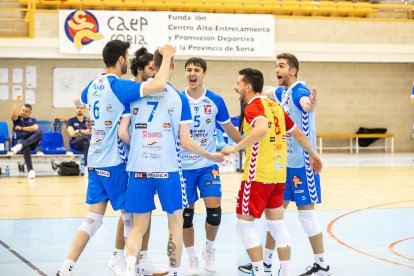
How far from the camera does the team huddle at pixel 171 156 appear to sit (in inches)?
221

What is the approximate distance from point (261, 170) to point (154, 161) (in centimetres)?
89

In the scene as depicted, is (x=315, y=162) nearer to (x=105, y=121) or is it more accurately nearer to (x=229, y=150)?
(x=229, y=150)

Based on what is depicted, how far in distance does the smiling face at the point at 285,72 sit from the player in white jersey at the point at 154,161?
1.13 meters

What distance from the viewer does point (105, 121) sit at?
5879 millimetres

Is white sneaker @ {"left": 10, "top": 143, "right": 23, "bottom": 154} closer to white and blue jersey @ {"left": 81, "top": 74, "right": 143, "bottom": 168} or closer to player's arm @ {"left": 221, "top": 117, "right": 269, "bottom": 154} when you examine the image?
white and blue jersey @ {"left": 81, "top": 74, "right": 143, "bottom": 168}

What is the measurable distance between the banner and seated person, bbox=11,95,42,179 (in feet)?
14.4

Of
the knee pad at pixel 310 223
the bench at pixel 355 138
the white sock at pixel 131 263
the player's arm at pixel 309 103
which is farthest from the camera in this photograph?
the bench at pixel 355 138

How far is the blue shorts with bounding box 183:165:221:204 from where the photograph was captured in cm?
679

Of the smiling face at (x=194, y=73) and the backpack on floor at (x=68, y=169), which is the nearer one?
the smiling face at (x=194, y=73)

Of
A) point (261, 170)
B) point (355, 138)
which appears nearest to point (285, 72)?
point (261, 170)

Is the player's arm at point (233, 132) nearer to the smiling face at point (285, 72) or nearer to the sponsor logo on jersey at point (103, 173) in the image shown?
the smiling face at point (285, 72)

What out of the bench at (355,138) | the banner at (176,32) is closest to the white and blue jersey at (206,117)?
the banner at (176,32)

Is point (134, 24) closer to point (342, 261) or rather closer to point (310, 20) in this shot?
point (310, 20)

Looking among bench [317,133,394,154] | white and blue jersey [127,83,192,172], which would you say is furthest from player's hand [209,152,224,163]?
bench [317,133,394,154]
